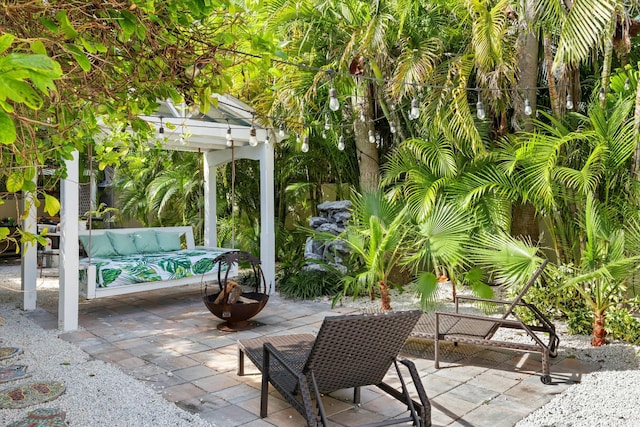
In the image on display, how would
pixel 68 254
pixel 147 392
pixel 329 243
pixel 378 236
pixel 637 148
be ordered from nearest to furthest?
1. pixel 147 392
2. pixel 637 148
3. pixel 68 254
4. pixel 378 236
5. pixel 329 243

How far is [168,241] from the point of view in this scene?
27.9 feet

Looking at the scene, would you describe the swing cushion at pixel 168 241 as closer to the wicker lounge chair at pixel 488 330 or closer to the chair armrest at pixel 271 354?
the wicker lounge chair at pixel 488 330

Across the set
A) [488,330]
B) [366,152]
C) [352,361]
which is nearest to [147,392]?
[352,361]

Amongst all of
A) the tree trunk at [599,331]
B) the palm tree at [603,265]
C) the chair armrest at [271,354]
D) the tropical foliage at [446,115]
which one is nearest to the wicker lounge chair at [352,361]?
the chair armrest at [271,354]

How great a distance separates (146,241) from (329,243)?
3145 millimetres

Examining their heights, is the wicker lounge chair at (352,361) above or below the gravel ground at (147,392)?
above

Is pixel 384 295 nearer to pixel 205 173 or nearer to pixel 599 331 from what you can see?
pixel 599 331

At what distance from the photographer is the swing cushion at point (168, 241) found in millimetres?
8398

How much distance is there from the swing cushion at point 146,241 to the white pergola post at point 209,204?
1.07 m

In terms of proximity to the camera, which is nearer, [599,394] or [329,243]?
[599,394]

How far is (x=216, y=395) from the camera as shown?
3.79 m

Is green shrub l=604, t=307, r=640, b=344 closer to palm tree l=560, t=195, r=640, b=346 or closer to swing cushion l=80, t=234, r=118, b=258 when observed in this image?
palm tree l=560, t=195, r=640, b=346

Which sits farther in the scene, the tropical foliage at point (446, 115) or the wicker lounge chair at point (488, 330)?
the wicker lounge chair at point (488, 330)

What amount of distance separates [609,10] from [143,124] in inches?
181
